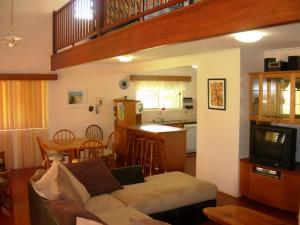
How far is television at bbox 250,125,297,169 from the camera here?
448cm

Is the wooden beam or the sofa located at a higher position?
the wooden beam

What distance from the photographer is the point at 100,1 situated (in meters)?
4.57

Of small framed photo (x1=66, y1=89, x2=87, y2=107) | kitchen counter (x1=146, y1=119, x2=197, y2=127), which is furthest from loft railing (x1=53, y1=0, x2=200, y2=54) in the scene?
kitchen counter (x1=146, y1=119, x2=197, y2=127)

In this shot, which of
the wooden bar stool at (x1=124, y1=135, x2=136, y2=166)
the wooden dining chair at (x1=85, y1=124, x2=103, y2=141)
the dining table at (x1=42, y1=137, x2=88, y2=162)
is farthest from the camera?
the wooden dining chair at (x1=85, y1=124, x2=103, y2=141)

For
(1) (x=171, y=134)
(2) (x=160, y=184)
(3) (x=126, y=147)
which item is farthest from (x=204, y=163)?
(3) (x=126, y=147)

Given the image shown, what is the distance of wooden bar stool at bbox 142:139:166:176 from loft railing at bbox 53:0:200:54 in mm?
2491

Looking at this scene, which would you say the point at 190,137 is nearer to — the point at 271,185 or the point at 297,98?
the point at 271,185

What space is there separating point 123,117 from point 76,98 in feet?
3.73

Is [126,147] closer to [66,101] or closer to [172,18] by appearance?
[66,101]

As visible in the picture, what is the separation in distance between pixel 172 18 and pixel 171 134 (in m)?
3.84

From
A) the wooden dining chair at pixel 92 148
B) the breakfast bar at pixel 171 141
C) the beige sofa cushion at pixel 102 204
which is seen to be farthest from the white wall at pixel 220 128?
the beige sofa cushion at pixel 102 204

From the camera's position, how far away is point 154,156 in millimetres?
Answer: 6891

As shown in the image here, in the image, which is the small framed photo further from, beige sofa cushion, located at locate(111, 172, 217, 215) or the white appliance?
beige sofa cushion, located at locate(111, 172, 217, 215)

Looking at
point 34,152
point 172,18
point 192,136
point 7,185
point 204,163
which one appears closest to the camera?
point 172,18
